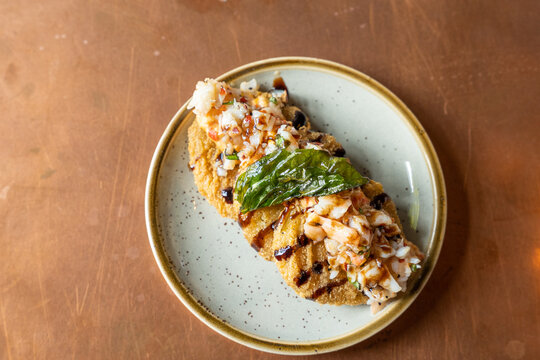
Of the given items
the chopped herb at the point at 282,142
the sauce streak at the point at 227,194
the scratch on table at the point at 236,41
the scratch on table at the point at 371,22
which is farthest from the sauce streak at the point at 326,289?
the scratch on table at the point at 371,22

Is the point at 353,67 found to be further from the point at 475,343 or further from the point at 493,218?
the point at 475,343

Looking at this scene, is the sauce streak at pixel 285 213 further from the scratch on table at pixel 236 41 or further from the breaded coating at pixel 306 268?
the scratch on table at pixel 236 41

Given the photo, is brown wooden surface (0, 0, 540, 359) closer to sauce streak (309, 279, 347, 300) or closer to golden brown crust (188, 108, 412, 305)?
golden brown crust (188, 108, 412, 305)

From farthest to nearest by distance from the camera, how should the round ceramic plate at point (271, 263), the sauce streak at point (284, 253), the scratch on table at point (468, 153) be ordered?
1. the scratch on table at point (468, 153)
2. the round ceramic plate at point (271, 263)
3. the sauce streak at point (284, 253)

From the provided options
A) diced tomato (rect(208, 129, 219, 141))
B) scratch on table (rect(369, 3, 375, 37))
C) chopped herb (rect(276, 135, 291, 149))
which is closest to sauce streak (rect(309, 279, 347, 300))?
chopped herb (rect(276, 135, 291, 149))

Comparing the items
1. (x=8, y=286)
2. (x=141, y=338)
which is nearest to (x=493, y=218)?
(x=141, y=338)

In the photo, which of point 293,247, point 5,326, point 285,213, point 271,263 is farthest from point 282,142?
point 5,326
